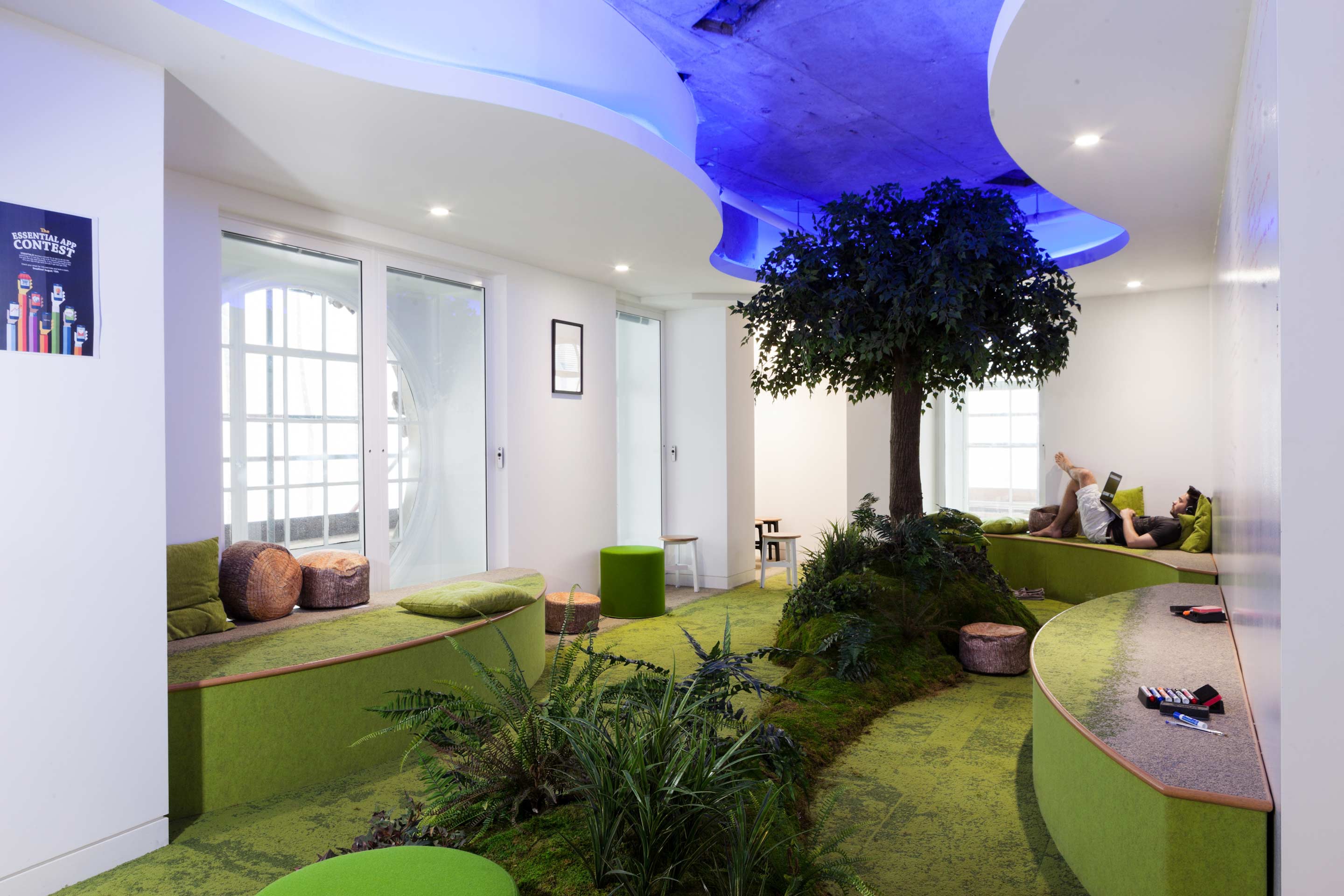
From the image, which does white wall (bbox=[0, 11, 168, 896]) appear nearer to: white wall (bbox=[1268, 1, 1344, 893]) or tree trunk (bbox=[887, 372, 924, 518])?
white wall (bbox=[1268, 1, 1344, 893])

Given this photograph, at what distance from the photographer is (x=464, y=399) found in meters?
5.81

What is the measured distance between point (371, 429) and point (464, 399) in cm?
85

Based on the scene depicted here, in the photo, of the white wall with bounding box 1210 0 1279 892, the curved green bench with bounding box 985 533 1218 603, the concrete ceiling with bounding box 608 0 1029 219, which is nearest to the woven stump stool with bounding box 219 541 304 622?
the concrete ceiling with bounding box 608 0 1029 219

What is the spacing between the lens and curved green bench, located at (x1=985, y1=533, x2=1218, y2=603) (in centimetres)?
587

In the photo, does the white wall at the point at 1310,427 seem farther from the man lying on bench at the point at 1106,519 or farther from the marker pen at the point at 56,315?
the man lying on bench at the point at 1106,519

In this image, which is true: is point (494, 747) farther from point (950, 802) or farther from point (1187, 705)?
point (1187, 705)

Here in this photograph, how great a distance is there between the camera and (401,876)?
1636 millimetres

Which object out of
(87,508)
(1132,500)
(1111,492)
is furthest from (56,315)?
(1132,500)

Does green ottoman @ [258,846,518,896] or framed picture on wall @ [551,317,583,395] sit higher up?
framed picture on wall @ [551,317,583,395]

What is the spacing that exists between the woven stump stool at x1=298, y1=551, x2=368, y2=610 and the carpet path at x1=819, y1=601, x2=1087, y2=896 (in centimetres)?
266

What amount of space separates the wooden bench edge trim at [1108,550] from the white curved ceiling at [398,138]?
393 cm

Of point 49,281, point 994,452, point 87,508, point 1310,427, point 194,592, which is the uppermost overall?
point 49,281

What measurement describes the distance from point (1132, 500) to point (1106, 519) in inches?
24.5

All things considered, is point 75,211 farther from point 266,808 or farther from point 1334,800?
point 1334,800
